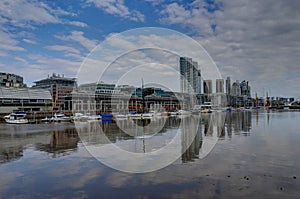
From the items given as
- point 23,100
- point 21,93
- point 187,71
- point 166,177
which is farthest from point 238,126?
point 21,93

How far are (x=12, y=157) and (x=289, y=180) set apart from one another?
14.6 m

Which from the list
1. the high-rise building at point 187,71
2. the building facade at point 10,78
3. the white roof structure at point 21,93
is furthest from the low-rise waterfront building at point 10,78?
the high-rise building at point 187,71

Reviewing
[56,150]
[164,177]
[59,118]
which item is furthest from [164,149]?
[59,118]

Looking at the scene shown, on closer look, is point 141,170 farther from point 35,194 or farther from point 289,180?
point 289,180

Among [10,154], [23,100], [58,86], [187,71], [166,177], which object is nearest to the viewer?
[166,177]

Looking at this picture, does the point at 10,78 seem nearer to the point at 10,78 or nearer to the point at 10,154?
the point at 10,78

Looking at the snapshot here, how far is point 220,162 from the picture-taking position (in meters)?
12.4

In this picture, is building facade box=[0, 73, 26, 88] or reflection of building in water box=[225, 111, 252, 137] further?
building facade box=[0, 73, 26, 88]

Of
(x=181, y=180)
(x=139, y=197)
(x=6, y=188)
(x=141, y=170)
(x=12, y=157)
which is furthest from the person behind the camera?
(x=12, y=157)

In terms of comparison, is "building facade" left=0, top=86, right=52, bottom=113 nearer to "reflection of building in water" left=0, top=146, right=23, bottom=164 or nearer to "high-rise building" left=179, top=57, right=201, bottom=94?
"high-rise building" left=179, top=57, right=201, bottom=94

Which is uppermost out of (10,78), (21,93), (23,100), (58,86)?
(10,78)

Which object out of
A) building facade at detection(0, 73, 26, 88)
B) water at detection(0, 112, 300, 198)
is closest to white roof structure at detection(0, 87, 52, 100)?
building facade at detection(0, 73, 26, 88)

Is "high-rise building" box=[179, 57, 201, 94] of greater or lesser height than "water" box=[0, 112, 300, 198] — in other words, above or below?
above

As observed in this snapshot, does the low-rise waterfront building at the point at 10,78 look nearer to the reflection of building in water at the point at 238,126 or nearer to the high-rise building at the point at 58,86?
the high-rise building at the point at 58,86
